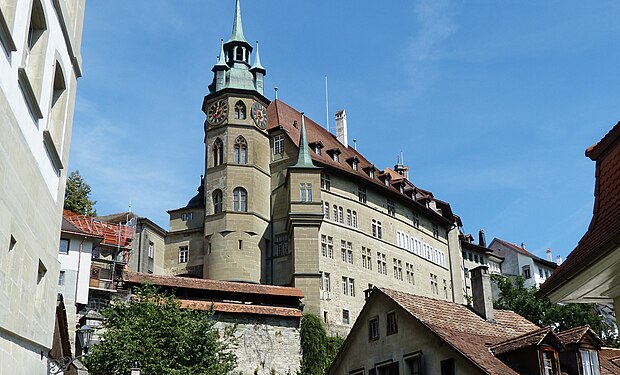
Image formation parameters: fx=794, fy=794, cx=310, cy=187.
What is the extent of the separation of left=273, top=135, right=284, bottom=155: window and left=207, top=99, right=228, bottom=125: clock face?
4.72 metres

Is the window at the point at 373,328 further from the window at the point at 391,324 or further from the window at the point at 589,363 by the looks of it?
the window at the point at 589,363

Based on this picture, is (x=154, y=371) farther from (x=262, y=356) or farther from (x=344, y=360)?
(x=262, y=356)

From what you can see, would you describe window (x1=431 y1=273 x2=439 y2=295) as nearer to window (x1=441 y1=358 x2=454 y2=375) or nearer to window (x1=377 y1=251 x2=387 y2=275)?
window (x1=377 y1=251 x2=387 y2=275)

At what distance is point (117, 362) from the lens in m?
31.8

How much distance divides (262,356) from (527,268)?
2242 inches

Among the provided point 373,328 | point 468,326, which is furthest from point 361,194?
point 468,326

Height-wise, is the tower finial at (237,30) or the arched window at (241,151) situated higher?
the tower finial at (237,30)

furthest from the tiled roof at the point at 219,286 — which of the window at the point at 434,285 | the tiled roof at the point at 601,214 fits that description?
the tiled roof at the point at 601,214

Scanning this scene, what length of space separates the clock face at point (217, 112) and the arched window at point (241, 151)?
2107mm

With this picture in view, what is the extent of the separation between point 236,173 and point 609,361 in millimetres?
34995

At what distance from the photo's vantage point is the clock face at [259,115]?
6025 cm

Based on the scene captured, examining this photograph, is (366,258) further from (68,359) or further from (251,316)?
(68,359)

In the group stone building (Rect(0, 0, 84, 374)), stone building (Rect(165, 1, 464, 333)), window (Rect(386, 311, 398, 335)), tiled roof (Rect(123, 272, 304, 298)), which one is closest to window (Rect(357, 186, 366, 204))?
stone building (Rect(165, 1, 464, 333))

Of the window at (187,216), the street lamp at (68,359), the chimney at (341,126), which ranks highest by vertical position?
the chimney at (341,126)
